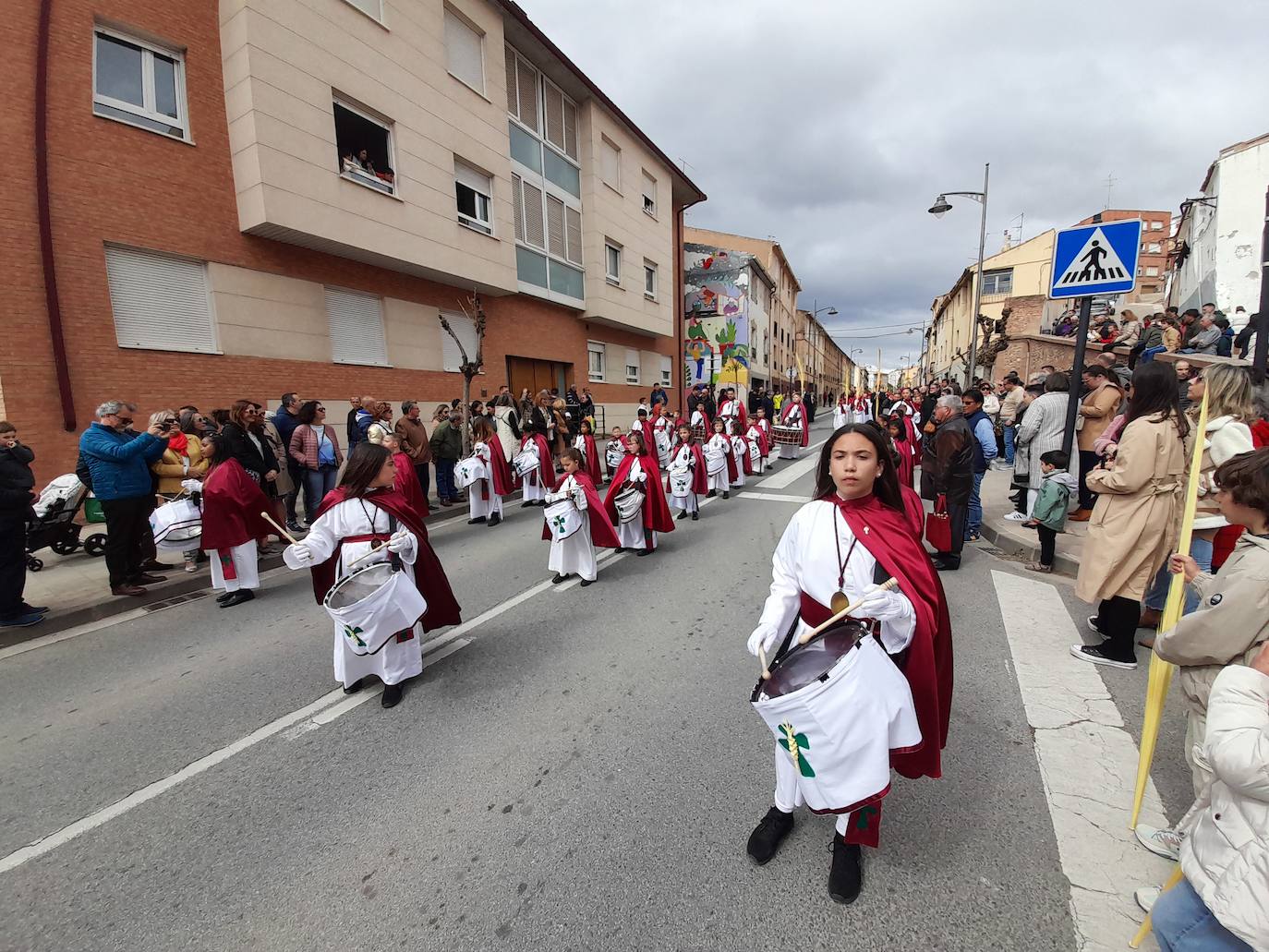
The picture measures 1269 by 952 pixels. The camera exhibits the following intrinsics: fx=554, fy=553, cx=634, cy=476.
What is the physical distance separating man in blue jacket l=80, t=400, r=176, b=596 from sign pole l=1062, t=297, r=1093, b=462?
9468 mm

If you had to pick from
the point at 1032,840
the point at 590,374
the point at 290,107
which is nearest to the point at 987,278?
the point at 590,374

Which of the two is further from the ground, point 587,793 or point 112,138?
point 112,138

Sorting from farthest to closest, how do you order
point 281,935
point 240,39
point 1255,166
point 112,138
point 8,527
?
point 1255,166, point 240,39, point 112,138, point 8,527, point 281,935

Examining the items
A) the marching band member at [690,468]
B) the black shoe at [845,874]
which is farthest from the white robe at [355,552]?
the marching band member at [690,468]

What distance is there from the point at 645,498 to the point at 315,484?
4.96 m

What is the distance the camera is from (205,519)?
5484 millimetres

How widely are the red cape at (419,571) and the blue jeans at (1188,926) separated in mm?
3712

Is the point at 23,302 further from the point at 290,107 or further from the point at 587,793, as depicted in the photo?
the point at 587,793

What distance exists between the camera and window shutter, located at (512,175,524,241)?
1520 cm

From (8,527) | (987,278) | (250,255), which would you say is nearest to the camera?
(8,527)

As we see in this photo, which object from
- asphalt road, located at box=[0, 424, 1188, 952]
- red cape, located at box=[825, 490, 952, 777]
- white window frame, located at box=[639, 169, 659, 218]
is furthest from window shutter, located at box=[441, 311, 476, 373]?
red cape, located at box=[825, 490, 952, 777]

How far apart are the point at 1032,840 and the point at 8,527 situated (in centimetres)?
745

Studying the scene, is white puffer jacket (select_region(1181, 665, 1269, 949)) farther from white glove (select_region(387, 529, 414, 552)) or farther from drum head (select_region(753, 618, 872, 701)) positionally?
white glove (select_region(387, 529, 414, 552))

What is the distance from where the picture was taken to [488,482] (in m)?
8.84
